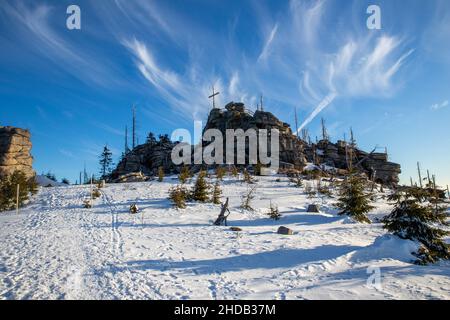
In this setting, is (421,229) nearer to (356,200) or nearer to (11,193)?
(356,200)

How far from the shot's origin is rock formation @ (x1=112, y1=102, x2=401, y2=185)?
48.5 meters

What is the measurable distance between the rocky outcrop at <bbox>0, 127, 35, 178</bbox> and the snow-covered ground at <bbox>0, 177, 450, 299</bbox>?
76.0ft

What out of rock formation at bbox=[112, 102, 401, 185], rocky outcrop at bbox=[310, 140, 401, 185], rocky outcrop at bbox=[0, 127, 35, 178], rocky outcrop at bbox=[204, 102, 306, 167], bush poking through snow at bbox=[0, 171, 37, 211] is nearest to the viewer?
bush poking through snow at bbox=[0, 171, 37, 211]

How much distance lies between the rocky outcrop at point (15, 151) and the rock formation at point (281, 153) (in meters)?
17.3

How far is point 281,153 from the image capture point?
1879 inches

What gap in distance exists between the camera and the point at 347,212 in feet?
58.9

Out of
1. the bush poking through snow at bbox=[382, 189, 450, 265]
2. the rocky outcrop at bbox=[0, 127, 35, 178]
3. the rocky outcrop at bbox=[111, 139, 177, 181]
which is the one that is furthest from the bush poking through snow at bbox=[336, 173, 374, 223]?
the rocky outcrop at bbox=[0, 127, 35, 178]

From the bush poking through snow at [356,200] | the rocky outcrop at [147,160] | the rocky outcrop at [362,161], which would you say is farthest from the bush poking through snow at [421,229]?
the rocky outcrop at [147,160]

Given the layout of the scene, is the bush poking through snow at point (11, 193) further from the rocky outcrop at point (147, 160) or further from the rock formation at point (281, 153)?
the rocky outcrop at point (147, 160)

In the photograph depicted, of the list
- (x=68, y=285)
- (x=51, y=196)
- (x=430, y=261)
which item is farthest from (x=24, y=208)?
(x=430, y=261)

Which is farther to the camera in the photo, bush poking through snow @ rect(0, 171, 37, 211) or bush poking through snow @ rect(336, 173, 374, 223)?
bush poking through snow @ rect(0, 171, 37, 211)

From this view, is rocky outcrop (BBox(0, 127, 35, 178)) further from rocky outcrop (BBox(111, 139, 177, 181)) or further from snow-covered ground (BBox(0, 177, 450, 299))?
snow-covered ground (BBox(0, 177, 450, 299))

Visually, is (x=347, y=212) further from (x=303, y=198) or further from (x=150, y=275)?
(x=150, y=275)

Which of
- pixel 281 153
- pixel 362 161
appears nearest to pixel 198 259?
pixel 281 153
